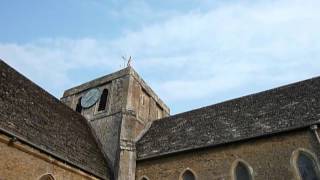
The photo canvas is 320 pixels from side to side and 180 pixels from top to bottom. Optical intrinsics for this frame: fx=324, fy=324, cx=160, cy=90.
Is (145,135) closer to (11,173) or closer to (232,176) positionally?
(232,176)

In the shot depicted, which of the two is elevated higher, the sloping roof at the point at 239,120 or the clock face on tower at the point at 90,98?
the clock face on tower at the point at 90,98

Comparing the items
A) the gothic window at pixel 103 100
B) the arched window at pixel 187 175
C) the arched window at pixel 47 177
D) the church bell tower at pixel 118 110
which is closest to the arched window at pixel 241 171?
the arched window at pixel 187 175

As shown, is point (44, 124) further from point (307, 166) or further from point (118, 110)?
point (307, 166)

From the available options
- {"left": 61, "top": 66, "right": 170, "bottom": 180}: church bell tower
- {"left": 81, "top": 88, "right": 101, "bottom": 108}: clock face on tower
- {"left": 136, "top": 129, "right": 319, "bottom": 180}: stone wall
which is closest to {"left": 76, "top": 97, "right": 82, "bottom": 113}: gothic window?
{"left": 61, "top": 66, "right": 170, "bottom": 180}: church bell tower

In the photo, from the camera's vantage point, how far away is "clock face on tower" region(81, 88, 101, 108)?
2123 cm

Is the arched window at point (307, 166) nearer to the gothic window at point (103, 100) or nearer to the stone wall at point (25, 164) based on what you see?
the stone wall at point (25, 164)

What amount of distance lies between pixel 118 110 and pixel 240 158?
800cm

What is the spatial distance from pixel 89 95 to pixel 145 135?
5189mm

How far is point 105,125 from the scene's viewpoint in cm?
1914

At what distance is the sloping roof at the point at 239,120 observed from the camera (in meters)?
14.6

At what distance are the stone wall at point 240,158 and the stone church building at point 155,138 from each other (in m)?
0.04

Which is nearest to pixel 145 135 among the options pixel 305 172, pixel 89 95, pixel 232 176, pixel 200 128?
pixel 200 128

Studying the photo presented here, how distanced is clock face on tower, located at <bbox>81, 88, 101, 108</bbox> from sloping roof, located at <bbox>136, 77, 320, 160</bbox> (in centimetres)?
437

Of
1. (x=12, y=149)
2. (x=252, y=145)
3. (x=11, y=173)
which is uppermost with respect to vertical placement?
(x=252, y=145)
